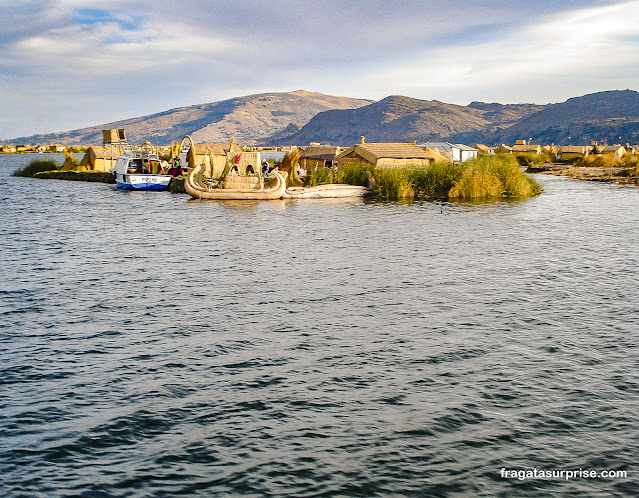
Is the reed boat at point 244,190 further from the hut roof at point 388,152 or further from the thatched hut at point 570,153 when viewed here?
the thatched hut at point 570,153

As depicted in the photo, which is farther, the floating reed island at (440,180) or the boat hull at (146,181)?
the boat hull at (146,181)

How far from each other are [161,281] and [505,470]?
43.9 ft

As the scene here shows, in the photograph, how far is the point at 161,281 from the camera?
18.8 meters

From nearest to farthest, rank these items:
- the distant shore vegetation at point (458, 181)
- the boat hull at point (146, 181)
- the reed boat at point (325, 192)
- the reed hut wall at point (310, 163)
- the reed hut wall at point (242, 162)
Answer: the reed hut wall at point (242, 162) < the distant shore vegetation at point (458, 181) < the reed boat at point (325, 192) < the boat hull at point (146, 181) < the reed hut wall at point (310, 163)

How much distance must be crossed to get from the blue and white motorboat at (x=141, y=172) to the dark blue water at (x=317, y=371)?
33.7 m

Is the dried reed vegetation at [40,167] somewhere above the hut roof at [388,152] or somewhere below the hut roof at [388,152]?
above

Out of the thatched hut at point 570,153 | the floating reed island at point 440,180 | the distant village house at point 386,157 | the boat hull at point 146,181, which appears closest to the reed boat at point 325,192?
the floating reed island at point 440,180

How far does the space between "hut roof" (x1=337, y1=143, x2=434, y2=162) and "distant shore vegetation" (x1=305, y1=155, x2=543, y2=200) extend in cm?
503

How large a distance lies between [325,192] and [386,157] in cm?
936

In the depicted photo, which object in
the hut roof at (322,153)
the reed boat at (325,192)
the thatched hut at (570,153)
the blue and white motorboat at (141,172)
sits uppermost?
the thatched hut at (570,153)

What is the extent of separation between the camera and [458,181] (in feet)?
154

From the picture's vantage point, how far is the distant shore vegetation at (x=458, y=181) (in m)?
47.2

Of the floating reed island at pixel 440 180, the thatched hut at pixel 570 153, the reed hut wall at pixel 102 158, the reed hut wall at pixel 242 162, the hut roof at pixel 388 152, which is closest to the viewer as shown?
the reed hut wall at pixel 242 162

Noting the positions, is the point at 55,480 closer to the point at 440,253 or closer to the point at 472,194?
the point at 440,253
